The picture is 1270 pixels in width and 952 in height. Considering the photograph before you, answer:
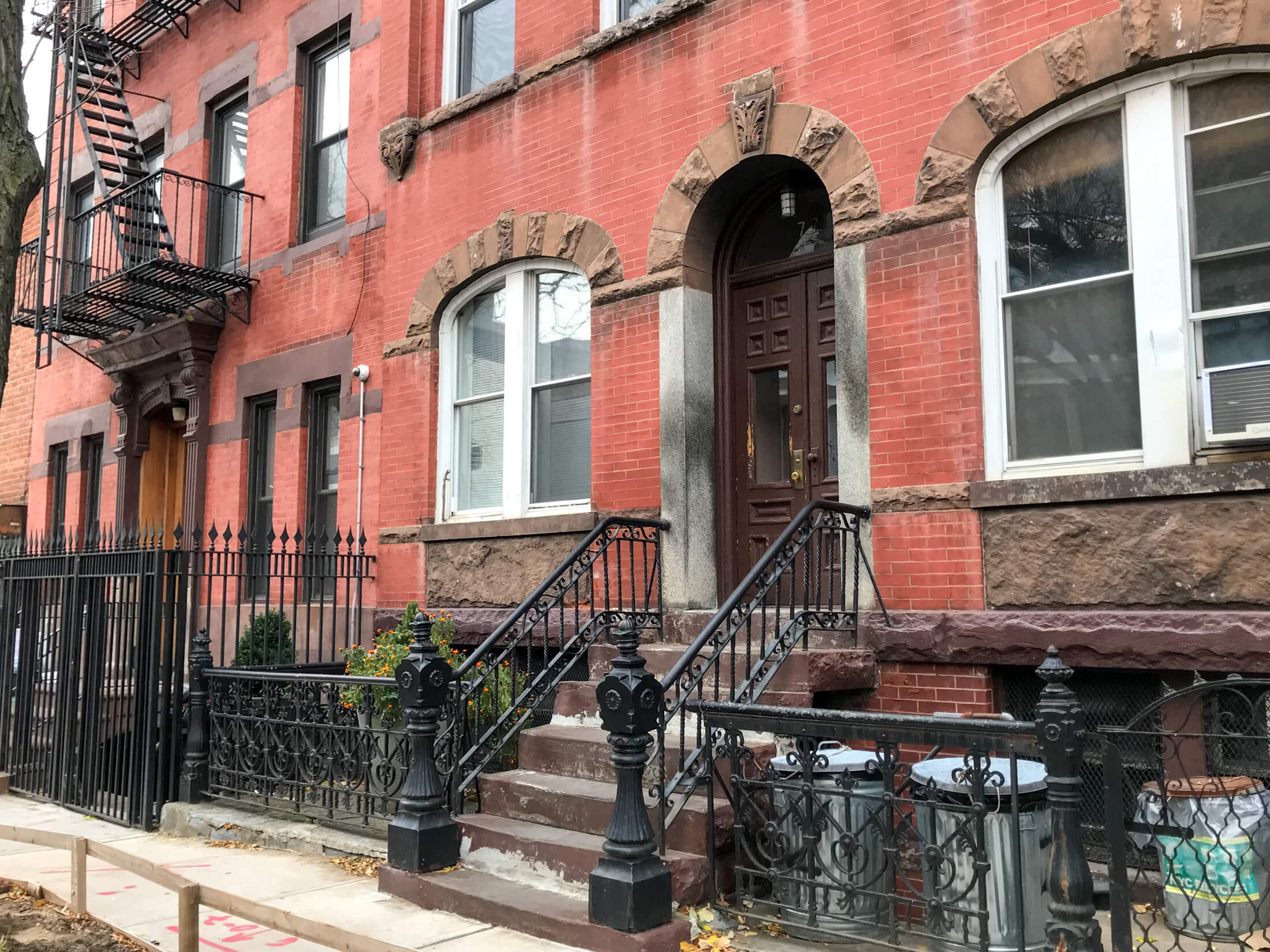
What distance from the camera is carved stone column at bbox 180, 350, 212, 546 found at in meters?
12.7

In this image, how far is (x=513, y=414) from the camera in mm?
9500

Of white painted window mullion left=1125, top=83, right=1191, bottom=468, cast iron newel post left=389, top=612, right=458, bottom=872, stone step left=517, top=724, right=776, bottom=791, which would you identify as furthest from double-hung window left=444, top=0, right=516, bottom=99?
stone step left=517, top=724, right=776, bottom=791

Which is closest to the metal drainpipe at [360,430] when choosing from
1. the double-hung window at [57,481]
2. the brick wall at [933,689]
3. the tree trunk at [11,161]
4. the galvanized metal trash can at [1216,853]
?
the tree trunk at [11,161]

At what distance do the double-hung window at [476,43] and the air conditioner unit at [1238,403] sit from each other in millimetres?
6944

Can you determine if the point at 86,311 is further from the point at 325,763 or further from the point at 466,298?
the point at 325,763

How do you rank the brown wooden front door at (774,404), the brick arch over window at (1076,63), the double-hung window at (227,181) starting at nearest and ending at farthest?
the brick arch over window at (1076,63), the brown wooden front door at (774,404), the double-hung window at (227,181)

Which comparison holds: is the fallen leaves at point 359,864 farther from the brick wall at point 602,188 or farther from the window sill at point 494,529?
the brick wall at point 602,188

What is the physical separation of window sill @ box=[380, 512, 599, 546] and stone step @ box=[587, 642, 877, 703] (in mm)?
1737

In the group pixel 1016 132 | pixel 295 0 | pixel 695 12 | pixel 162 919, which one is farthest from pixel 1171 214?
pixel 295 0

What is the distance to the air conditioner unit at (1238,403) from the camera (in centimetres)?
543

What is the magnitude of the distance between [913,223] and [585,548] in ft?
9.68

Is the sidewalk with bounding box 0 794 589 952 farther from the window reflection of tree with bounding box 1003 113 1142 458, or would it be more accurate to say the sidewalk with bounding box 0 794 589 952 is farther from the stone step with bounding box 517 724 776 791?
the window reflection of tree with bounding box 1003 113 1142 458

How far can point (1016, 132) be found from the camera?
662 cm

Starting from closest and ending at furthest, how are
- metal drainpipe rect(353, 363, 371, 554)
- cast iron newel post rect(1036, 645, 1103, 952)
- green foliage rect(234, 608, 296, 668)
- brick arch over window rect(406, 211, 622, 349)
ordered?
cast iron newel post rect(1036, 645, 1103, 952)
brick arch over window rect(406, 211, 622, 349)
green foliage rect(234, 608, 296, 668)
metal drainpipe rect(353, 363, 371, 554)
